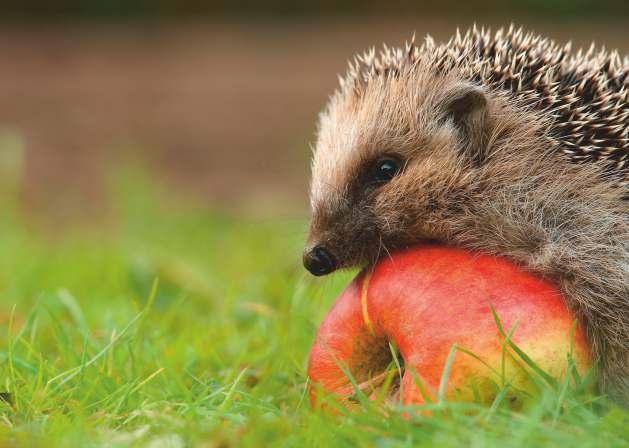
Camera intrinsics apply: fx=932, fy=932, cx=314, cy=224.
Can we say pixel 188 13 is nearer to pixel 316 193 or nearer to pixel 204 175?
pixel 204 175

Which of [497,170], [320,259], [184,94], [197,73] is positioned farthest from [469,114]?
[197,73]

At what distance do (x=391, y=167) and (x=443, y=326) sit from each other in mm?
766

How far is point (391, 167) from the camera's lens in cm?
316

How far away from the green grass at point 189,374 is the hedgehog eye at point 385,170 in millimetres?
457

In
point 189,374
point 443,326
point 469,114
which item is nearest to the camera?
point 443,326

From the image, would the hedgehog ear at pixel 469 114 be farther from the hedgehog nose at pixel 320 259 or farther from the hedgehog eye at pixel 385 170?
the hedgehog nose at pixel 320 259

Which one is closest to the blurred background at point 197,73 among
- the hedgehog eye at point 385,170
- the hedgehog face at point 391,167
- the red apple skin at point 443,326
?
the hedgehog face at point 391,167

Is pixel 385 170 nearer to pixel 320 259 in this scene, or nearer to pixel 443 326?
pixel 320 259

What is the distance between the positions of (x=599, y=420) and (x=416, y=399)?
1.54 ft

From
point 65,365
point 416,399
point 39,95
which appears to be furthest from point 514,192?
point 39,95

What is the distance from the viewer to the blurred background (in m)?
9.32

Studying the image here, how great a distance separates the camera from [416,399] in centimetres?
250

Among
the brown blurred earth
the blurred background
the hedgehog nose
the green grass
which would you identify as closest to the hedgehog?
the hedgehog nose

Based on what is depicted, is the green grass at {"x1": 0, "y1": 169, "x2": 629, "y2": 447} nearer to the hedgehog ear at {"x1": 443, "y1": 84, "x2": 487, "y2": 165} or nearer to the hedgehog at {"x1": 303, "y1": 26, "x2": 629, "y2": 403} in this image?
the hedgehog at {"x1": 303, "y1": 26, "x2": 629, "y2": 403}
